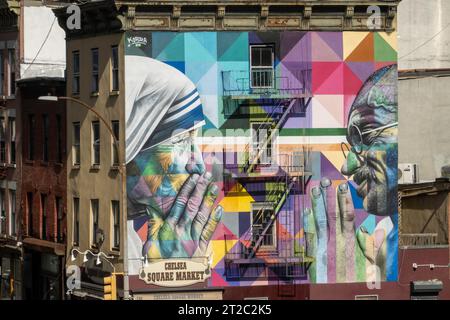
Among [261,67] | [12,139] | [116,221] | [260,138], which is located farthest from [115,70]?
[12,139]

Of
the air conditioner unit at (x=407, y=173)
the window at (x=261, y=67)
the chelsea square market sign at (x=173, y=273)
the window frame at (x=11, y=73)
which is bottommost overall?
the chelsea square market sign at (x=173, y=273)

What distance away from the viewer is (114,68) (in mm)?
48750

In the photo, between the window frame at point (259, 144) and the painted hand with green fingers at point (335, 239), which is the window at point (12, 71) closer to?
the window frame at point (259, 144)

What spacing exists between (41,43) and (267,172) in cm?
1710

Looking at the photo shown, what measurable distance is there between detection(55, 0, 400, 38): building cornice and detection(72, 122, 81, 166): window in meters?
5.00

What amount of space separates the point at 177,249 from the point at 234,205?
8.89 ft

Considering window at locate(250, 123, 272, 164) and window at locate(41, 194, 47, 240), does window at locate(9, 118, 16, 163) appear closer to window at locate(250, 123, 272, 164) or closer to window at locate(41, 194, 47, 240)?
window at locate(41, 194, 47, 240)

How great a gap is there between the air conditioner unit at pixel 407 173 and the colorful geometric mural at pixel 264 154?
5005 mm

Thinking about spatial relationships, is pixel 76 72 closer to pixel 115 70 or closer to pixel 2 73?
pixel 115 70

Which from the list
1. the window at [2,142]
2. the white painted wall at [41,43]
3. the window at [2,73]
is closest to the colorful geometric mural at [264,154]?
the white painted wall at [41,43]

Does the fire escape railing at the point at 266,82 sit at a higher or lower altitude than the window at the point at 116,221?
higher

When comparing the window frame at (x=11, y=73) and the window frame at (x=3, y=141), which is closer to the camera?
the window frame at (x=11, y=73)

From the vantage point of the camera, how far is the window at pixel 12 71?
6103 centimetres

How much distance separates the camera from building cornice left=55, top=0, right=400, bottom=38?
4744cm
